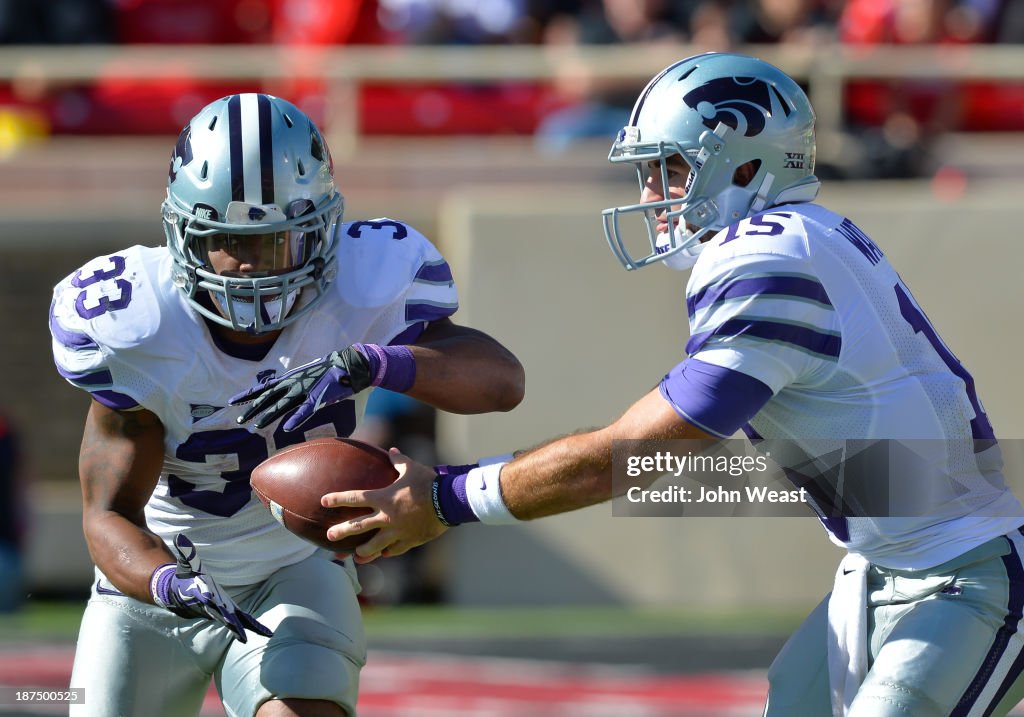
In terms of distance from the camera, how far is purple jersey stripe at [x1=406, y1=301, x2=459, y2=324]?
3.44m

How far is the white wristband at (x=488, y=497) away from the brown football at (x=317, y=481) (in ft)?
0.74

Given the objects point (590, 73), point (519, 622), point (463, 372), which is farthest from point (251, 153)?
point (590, 73)

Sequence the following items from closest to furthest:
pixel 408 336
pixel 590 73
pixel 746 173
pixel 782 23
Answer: pixel 746 173
pixel 408 336
pixel 590 73
pixel 782 23

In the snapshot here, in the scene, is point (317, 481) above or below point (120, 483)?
above

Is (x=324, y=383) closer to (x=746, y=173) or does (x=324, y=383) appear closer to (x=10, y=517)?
(x=746, y=173)

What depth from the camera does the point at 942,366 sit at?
300 centimetres

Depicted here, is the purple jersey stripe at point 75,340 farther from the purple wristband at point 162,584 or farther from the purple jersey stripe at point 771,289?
the purple jersey stripe at point 771,289

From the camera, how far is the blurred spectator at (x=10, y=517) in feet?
24.8

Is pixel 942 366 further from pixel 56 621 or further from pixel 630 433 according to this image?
pixel 56 621

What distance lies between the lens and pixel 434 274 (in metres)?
3.51

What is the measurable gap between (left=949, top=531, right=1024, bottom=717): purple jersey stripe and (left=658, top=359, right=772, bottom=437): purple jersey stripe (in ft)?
2.03

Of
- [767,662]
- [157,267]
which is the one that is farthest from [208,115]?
[767,662]

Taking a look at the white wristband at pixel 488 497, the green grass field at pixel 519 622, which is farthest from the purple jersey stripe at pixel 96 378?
the green grass field at pixel 519 622

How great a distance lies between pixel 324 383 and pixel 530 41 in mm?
6233
